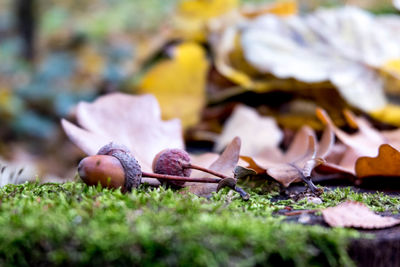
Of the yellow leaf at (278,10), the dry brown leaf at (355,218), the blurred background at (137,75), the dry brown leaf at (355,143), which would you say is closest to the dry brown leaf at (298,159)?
the dry brown leaf at (355,143)

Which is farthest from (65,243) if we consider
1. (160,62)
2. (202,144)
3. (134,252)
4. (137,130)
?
(160,62)

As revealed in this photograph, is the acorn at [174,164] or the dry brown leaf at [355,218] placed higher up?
the acorn at [174,164]

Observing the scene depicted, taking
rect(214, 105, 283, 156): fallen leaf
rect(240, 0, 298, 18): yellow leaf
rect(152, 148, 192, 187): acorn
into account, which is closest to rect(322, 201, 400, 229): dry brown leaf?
rect(152, 148, 192, 187): acorn

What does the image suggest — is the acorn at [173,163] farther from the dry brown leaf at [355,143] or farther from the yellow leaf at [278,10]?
the yellow leaf at [278,10]

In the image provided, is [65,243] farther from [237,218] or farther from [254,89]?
[254,89]

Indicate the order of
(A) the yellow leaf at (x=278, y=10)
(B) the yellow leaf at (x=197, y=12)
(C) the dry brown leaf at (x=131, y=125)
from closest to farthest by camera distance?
A: (C) the dry brown leaf at (x=131, y=125) → (A) the yellow leaf at (x=278, y=10) → (B) the yellow leaf at (x=197, y=12)

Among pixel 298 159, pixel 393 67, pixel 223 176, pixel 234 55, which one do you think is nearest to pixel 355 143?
pixel 298 159

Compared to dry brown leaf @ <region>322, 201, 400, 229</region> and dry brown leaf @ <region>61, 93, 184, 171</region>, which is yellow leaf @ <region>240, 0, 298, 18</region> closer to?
dry brown leaf @ <region>61, 93, 184, 171</region>
